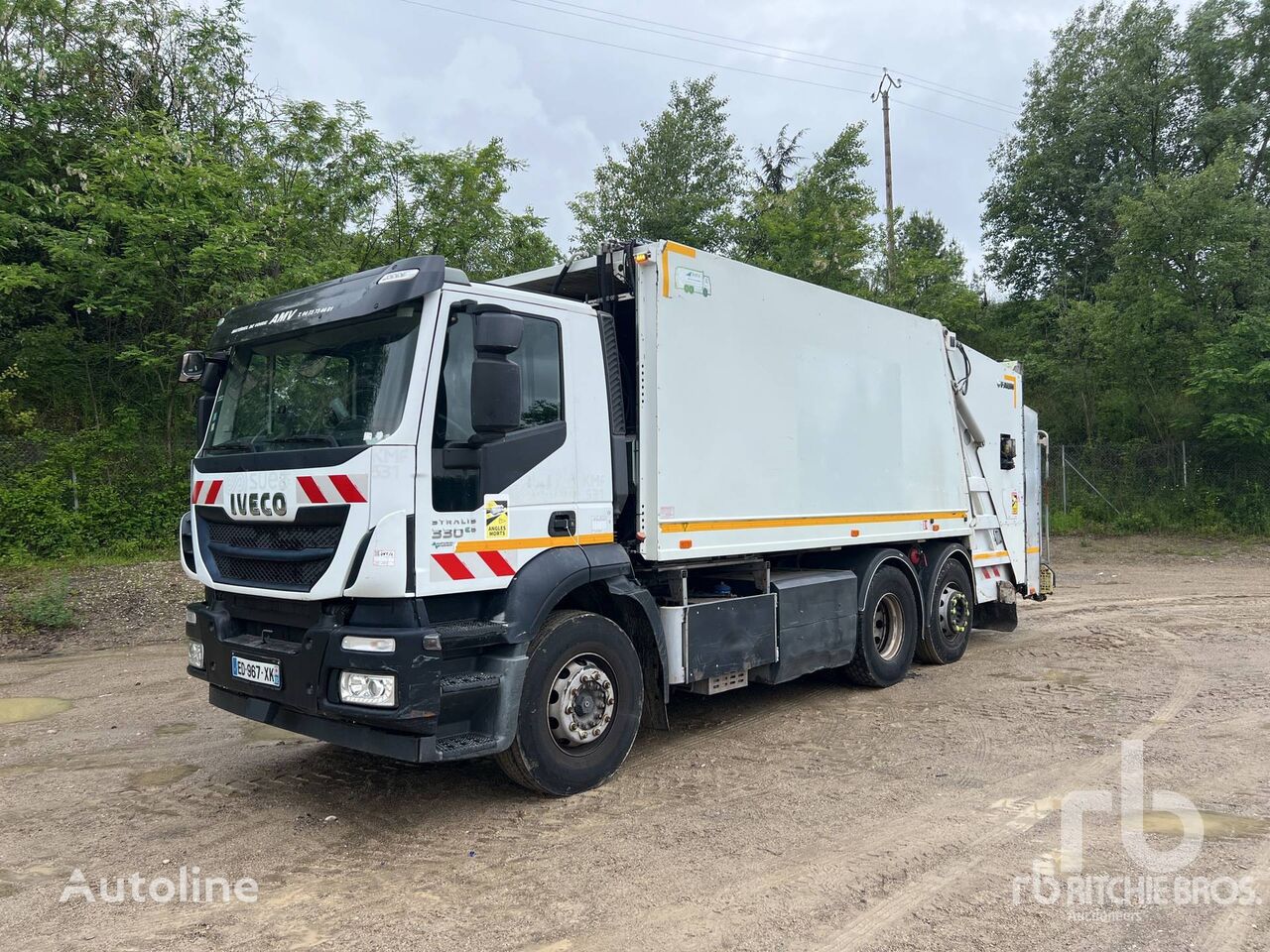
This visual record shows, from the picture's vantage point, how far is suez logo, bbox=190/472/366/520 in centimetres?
414

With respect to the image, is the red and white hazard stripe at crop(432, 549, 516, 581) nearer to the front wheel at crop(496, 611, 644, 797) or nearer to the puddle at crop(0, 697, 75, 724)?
the front wheel at crop(496, 611, 644, 797)

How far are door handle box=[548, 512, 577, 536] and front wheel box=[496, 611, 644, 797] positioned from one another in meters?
0.47

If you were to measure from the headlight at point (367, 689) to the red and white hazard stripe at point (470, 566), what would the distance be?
548 millimetres

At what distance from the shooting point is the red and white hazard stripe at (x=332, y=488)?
162 inches

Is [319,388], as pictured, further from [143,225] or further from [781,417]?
[143,225]

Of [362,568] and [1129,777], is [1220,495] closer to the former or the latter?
[1129,777]

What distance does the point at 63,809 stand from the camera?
A: 4.71 metres

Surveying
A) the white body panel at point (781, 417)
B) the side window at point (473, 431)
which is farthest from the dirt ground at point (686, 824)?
the side window at point (473, 431)

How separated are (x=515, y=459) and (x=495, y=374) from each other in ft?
1.77

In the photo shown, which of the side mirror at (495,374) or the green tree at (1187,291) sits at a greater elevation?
the green tree at (1187,291)

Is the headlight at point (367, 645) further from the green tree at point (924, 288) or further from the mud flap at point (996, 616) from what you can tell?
the green tree at point (924, 288)

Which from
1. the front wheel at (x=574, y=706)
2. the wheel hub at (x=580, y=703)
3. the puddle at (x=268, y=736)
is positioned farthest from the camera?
the puddle at (x=268, y=736)

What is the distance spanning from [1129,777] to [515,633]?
3663mm

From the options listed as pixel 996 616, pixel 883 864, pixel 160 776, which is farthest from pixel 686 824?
pixel 996 616
